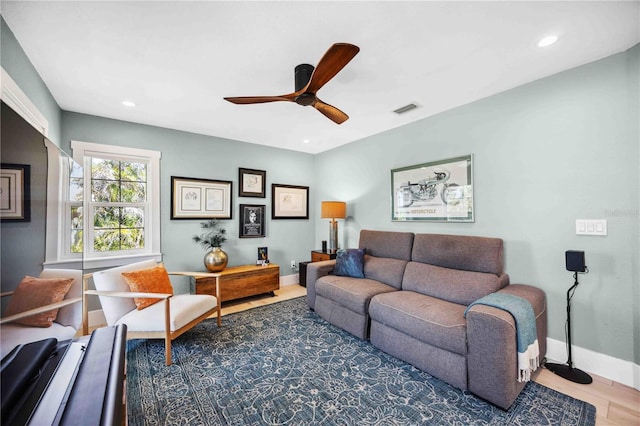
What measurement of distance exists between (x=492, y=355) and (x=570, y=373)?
3.16ft

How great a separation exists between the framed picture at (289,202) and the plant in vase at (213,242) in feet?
3.18

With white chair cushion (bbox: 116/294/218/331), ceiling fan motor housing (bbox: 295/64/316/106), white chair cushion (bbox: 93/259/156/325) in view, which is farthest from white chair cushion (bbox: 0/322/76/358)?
ceiling fan motor housing (bbox: 295/64/316/106)

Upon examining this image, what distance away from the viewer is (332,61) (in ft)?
5.12

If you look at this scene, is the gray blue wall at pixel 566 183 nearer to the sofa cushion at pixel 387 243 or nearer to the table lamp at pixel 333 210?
the sofa cushion at pixel 387 243

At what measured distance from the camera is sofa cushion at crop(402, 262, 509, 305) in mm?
2332

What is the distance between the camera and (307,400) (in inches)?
70.1

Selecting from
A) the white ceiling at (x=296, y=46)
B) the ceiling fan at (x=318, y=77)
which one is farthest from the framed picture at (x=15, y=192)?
the ceiling fan at (x=318, y=77)

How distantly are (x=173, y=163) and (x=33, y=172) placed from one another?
2.90 metres

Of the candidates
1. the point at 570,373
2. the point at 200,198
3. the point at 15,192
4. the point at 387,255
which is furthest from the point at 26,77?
the point at 570,373

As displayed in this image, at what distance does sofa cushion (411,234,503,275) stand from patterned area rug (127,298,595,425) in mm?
952

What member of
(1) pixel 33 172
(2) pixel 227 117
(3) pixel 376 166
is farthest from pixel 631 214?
(2) pixel 227 117

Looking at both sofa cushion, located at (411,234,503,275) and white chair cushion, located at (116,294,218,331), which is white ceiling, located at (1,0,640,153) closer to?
sofa cushion, located at (411,234,503,275)

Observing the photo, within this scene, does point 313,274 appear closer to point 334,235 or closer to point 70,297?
point 334,235

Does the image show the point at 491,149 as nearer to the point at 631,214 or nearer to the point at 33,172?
Answer: the point at 631,214
